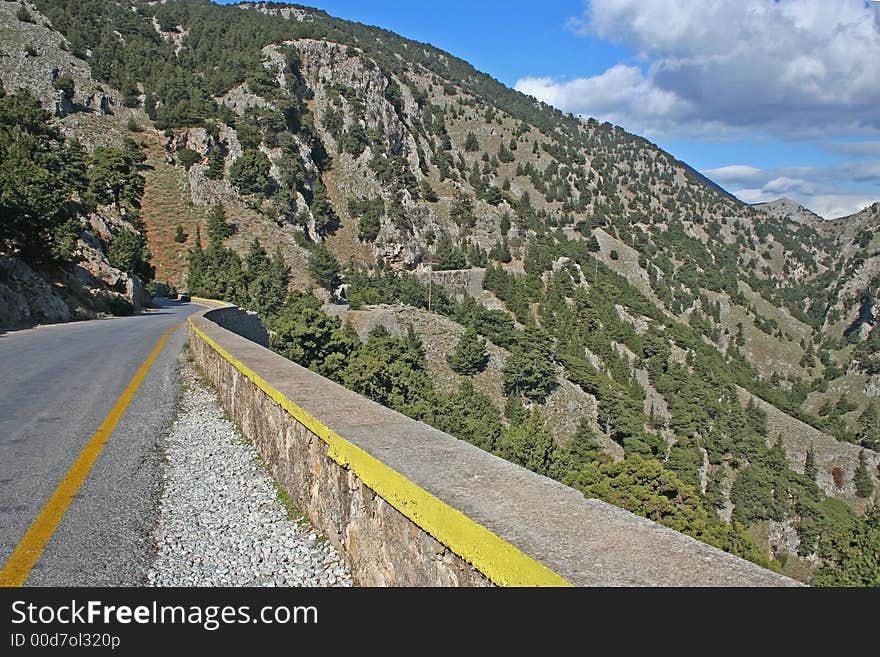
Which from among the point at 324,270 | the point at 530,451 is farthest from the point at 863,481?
the point at 324,270

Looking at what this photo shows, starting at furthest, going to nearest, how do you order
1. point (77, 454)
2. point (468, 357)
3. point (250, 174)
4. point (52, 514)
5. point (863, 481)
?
point (250, 174)
point (863, 481)
point (468, 357)
point (77, 454)
point (52, 514)

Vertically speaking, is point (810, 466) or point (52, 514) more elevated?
point (52, 514)

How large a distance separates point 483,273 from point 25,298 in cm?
6912

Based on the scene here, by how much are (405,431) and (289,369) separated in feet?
10.0

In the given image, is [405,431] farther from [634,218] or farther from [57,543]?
[634,218]

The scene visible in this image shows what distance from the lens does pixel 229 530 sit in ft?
14.2

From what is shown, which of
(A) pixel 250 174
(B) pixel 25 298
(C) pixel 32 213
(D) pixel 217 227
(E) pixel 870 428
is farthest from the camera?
(E) pixel 870 428

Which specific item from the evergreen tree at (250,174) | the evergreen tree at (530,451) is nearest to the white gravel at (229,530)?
the evergreen tree at (530,451)

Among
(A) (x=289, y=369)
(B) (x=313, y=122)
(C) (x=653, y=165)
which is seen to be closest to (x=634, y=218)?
(C) (x=653, y=165)

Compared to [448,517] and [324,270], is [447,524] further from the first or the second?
[324,270]

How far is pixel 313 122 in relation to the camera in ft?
316

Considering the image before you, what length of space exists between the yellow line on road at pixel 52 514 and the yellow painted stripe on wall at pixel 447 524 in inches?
72.2

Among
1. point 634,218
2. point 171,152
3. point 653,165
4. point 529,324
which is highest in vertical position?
point 653,165

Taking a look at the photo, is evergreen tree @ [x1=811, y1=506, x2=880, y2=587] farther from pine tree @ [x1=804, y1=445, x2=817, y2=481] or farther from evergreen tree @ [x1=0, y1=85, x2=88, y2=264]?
pine tree @ [x1=804, y1=445, x2=817, y2=481]
